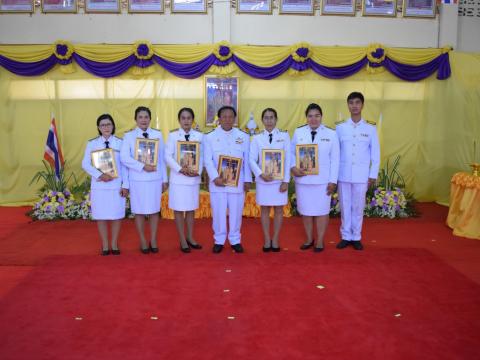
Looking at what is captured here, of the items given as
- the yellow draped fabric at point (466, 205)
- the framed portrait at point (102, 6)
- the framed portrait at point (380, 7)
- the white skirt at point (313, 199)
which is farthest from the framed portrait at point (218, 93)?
the yellow draped fabric at point (466, 205)

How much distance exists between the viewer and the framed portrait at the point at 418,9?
27.4 ft

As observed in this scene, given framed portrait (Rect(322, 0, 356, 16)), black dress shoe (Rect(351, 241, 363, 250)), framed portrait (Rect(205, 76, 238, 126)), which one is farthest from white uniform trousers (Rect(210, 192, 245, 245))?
framed portrait (Rect(322, 0, 356, 16))

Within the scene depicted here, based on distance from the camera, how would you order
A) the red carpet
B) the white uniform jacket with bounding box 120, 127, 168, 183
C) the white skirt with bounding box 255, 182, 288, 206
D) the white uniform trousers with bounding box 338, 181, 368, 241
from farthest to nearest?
1. the white uniform trousers with bounding box 338, 181, 368, 241
2. the white skirt with bounding box 255, 182, 288, 206
3. the white uniform jacket with bounding box 120, 127, 168, 183
4. the red carpet

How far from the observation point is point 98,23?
26.5ft

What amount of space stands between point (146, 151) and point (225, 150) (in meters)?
0.82

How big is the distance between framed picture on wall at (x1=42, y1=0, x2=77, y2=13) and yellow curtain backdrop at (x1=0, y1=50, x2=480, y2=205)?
1.01 meters

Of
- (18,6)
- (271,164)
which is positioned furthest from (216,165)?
(18,6)

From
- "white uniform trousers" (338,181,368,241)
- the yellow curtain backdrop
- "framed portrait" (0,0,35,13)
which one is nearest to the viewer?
"white uniform trousers" (338,181,368,241)

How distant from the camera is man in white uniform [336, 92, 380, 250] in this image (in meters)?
4.93

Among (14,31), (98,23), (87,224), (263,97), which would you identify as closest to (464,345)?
(87,224)

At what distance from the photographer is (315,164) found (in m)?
4.78

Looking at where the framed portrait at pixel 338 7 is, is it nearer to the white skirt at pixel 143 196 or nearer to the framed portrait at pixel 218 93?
the framed portrait at pixel 218 93

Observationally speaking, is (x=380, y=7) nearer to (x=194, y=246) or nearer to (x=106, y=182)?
(x=194, y=246)

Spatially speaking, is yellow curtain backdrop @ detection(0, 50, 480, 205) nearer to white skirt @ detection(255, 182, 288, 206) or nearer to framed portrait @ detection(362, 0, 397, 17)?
framed portrait @ detection(362, 0, 397, 17)
